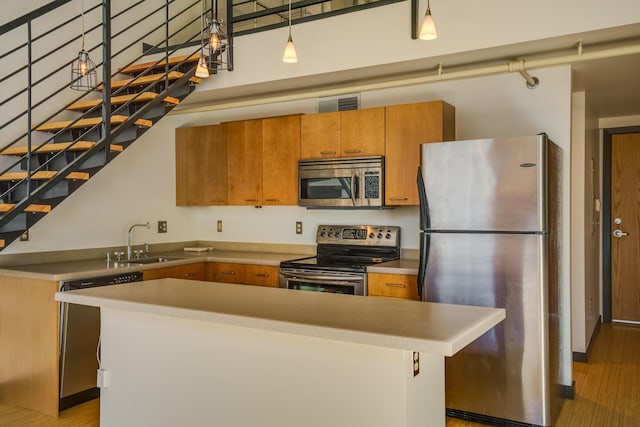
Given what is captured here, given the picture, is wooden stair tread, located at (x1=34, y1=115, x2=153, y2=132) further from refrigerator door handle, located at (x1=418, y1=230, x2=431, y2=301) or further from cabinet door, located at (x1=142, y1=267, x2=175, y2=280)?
refrigerator door handle, located at (x1=418, y1=230, x2=431, y2=301)

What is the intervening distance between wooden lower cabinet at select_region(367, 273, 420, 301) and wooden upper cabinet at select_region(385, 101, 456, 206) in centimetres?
58

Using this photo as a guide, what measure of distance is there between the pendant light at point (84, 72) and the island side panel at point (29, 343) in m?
1.38

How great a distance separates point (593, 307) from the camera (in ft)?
17.8

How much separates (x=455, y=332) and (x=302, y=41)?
2784mm

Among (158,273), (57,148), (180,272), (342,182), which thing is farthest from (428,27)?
(180,272)

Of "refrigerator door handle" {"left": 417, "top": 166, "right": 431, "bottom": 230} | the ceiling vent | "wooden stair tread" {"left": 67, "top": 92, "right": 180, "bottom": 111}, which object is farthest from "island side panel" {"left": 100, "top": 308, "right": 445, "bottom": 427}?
the ceiling vent

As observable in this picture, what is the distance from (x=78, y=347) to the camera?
3.56 metres

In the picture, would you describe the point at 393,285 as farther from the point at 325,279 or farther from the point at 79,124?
the point at 79,124

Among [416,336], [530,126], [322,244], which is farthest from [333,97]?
[416,336]

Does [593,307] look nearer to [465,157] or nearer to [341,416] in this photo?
[465,157]

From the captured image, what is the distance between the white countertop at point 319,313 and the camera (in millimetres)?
1696

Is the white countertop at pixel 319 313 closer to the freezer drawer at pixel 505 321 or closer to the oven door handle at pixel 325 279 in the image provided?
the freezer drawer at pixel 505 321

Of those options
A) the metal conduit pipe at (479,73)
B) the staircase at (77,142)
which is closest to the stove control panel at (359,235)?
the metal conduit pipe at (479,73)

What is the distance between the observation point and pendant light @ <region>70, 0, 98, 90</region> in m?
3.52
